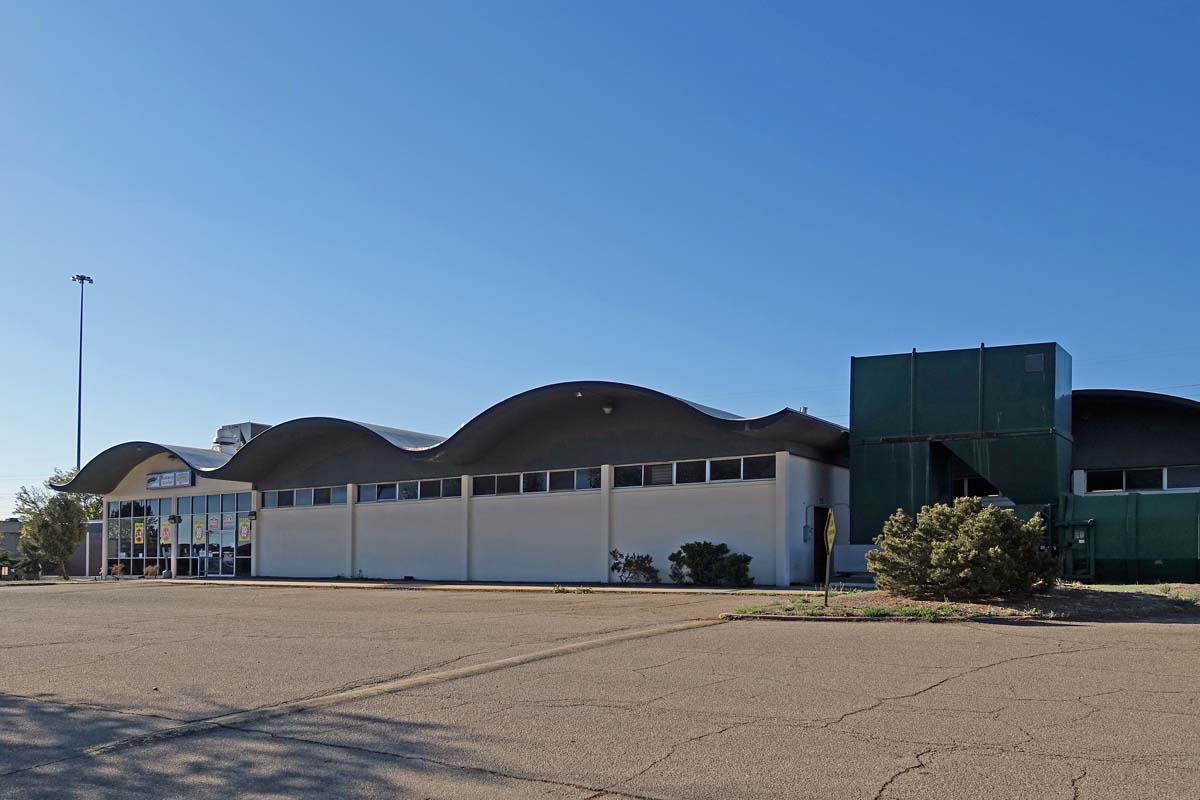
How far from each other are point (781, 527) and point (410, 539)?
1387 centimetres

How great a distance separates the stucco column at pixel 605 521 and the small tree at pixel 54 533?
30.7m

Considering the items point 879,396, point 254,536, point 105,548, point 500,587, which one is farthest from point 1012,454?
point 105,548

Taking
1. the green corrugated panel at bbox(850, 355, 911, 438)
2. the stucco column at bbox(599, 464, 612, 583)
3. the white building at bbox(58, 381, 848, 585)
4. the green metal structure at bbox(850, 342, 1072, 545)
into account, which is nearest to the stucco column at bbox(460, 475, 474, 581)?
the white building at bbox(58, 381, 848, 585)

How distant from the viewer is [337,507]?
A: 3688cm

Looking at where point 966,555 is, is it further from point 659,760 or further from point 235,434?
point 235,434

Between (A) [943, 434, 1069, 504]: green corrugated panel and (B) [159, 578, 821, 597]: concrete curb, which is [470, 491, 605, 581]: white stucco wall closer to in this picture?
(B) [159, 578, 821, 597]: concrete curb

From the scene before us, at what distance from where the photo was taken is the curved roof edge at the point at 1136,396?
83.5ft

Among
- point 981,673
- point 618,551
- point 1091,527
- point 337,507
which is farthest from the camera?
point 337,507

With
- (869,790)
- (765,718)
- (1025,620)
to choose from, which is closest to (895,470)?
(1025,620)

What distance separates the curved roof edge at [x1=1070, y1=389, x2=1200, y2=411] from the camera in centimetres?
2545

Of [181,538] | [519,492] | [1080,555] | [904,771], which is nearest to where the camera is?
[904,771]

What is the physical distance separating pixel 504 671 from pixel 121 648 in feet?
20.8

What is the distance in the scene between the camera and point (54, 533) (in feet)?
156

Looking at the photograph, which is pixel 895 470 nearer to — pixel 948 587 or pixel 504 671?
pixel 948 587
